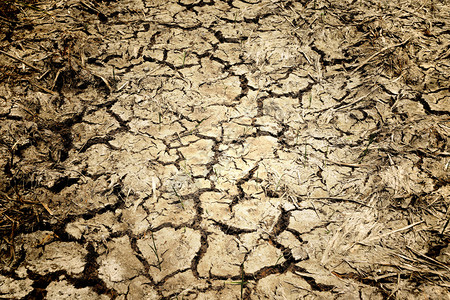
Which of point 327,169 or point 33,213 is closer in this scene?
point 33,213

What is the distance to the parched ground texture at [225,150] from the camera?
150cm

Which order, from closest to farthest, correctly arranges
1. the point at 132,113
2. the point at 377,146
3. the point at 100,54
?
1. the point at 377,146
2. the point at 132,113
3. the point at 100,54

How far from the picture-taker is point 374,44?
2553 millimetres

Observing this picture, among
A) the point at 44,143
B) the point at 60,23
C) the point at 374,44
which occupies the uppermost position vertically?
the point at 60,23

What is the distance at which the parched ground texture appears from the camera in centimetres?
150

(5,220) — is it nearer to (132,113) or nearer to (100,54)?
(132,113)

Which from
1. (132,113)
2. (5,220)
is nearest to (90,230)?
(5,220)

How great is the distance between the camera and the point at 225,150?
200cm

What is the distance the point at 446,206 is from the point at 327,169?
0.67 m

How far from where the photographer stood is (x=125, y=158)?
1.92 m

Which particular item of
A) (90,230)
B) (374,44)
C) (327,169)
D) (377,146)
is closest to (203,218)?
(90,230)

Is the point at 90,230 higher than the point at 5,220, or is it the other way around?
the point at 5,220

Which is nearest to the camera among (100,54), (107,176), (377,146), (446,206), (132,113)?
(446,206)

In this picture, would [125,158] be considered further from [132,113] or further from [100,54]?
[100,54]
